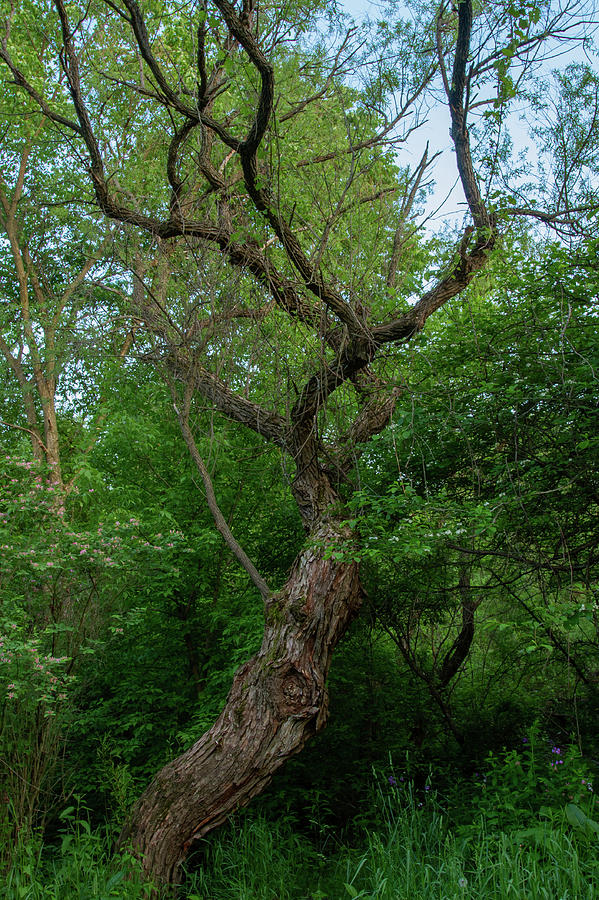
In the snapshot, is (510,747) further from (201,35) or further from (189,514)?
(201,35)

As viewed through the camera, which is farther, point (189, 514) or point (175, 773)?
point (189, 514)

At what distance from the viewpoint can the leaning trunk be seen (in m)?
3.87

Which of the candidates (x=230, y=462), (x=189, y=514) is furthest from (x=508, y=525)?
(x=189, y=514)

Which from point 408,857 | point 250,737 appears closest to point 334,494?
point 250,737

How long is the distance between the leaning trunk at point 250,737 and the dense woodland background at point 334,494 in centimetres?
25

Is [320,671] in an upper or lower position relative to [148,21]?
lower

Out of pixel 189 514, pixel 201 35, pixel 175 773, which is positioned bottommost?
pixel 175 773

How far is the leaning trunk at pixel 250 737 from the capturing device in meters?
3.87

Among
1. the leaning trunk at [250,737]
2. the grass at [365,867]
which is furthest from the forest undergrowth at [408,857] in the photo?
the leaning trunk at [250,737]

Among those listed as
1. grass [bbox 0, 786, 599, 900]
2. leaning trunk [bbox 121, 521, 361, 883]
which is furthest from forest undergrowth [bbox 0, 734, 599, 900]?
leaning trunk [bbox 121, 521, 361, 883]

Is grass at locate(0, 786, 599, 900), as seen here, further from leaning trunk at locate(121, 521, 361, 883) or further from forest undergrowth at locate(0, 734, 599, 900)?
leaning trunk at locate(121, 521, 361, 883)

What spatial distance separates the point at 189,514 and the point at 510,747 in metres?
3.30

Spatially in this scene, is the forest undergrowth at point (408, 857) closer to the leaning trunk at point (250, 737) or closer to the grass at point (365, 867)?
the grass at point (365, 867)

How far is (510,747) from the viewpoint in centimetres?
541
